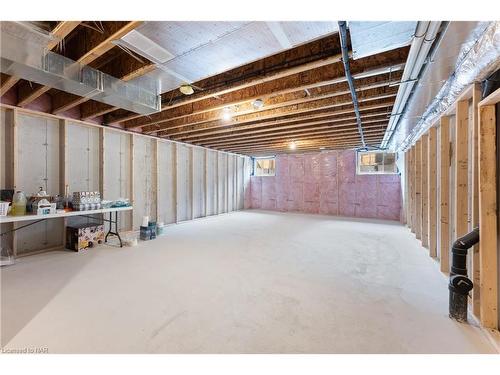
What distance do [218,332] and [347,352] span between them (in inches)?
34.6

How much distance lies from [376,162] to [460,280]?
19.9 ft

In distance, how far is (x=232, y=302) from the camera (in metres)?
1.97

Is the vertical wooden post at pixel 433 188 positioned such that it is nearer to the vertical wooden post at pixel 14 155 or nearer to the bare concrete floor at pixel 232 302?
the bare concrete floor at pixel 232 302

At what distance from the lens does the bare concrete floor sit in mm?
1472

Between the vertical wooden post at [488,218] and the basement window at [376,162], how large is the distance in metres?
5.59

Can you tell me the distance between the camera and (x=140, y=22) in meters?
1.56

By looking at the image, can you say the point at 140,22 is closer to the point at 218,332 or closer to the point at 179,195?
the point at 218,332

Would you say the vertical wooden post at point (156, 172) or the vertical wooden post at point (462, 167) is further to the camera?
the vertical wooden post at point (156, 172)

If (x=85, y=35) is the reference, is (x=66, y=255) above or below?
below

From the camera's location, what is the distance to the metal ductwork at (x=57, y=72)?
1718 millimetres

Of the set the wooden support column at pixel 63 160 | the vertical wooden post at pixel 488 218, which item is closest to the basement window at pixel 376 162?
the vertical wooden post at pixel 488 218

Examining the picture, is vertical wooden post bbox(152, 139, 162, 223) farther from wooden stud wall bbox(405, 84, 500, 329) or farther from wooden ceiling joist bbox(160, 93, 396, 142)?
wooden stud wall bbox(405, 84, 500, 329)

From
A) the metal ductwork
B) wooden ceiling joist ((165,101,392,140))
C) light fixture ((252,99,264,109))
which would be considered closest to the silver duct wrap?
wooden ceiling joist ((165,101,392,140))
